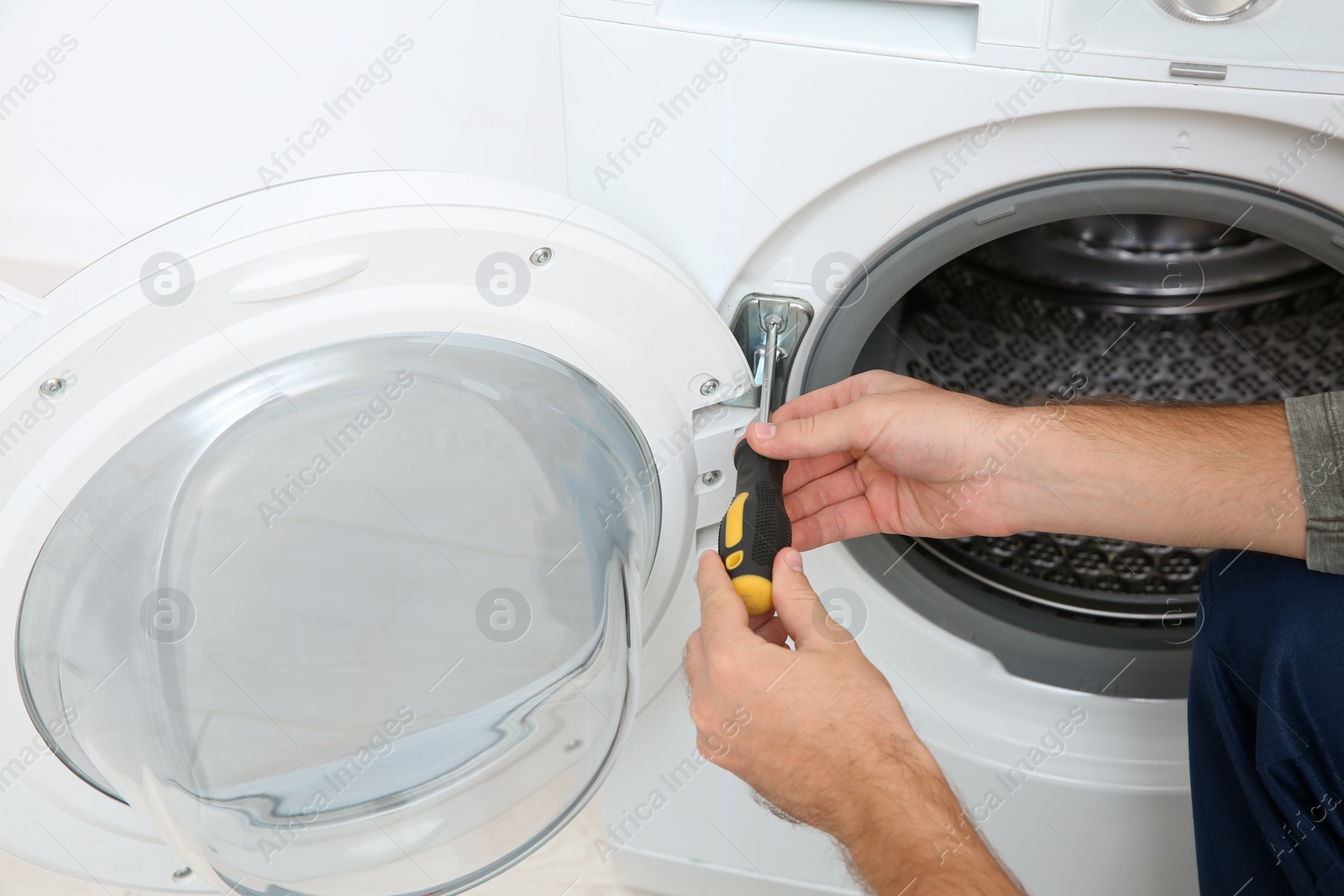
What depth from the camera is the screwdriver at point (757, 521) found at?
562mm

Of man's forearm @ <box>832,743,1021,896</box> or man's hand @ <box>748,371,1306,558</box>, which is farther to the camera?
man's hand @ <box>748,371,1306,558</box>

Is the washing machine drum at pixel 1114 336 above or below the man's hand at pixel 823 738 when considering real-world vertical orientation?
above

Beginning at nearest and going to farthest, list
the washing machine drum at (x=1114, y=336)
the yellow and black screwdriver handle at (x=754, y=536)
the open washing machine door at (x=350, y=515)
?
the open washing machine door at (x=350, y=515) → the yellow and black screwdriver handle at (x=754, y=536) → the washing machine drum at (x=1114, y=336)

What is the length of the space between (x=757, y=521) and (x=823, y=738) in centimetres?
13

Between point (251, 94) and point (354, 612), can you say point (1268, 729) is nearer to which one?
point (354, 612)

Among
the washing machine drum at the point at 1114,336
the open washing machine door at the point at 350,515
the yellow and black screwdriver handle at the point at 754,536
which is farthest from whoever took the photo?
the washing machine drum at the point at 1114,336

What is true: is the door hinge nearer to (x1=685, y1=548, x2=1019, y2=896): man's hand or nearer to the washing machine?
the washing machine

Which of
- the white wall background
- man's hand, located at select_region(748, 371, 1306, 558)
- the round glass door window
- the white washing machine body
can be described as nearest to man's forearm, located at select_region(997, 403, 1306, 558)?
man's hand, located at select_region(748, 371, 1306, 558)

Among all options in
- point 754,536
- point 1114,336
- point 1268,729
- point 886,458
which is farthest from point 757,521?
point 1114,336

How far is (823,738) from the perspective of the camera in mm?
524

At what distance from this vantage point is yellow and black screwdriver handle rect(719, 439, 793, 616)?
562mm

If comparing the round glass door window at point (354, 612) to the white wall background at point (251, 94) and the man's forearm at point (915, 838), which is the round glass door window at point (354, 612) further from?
the white wall background at point (251, 94)

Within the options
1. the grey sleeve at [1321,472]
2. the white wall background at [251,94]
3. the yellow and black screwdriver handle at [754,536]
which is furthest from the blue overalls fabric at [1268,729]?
the white wall background at [251,94]

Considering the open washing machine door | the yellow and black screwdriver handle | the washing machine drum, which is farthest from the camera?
the washing machine drum
